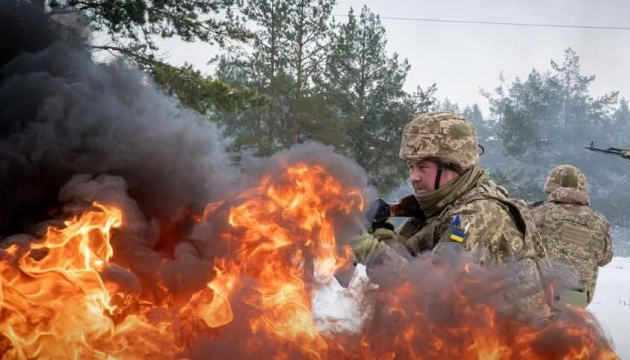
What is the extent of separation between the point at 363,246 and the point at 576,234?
481 centimetres

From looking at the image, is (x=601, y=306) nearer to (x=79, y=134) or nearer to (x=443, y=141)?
(x=443, y=141)

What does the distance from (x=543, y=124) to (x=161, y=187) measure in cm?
3589

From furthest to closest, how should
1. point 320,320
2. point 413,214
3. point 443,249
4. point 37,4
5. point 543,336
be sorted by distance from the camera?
point 413,214, point 37,4, point 320,320, point 443,249, point 543,336

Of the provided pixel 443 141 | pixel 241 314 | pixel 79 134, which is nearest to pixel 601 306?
pixel 443 141

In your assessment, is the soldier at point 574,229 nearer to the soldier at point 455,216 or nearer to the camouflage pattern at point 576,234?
the camouflage pattern at point 576,234

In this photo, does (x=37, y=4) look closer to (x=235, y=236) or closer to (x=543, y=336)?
(x=235, y=236)

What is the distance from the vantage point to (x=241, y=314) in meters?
3.16

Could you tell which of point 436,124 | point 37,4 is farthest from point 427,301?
point 37,4

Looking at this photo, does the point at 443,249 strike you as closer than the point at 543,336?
No

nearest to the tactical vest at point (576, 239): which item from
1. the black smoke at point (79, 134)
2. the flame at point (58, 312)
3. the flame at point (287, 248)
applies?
the flame at point (287, 248)

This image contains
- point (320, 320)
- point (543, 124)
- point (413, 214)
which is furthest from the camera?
point (543, 124)

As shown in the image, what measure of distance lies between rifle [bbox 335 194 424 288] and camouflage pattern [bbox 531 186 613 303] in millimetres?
3602

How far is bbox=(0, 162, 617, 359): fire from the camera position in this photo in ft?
9.68

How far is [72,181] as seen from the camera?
3246 millimetres
